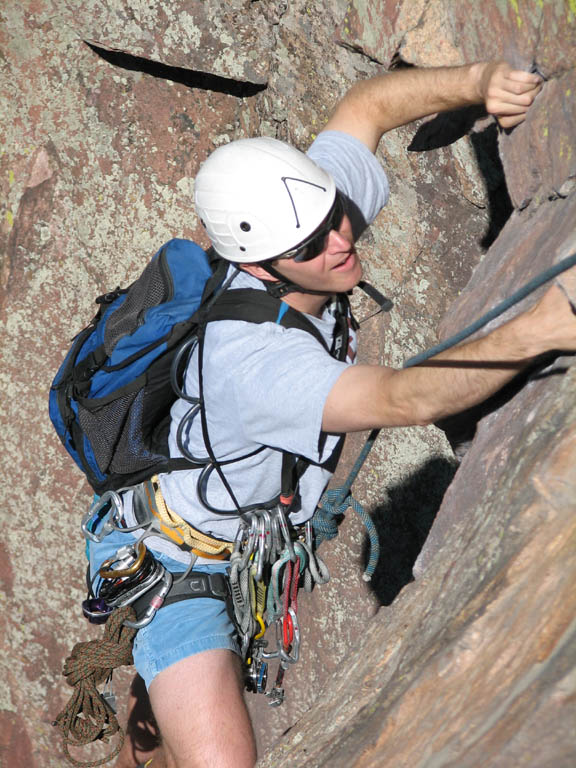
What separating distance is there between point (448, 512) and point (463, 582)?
0.48 meters

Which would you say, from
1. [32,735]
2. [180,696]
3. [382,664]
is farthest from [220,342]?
[32,735]

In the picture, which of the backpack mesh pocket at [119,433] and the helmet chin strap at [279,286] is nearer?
the helmet chin strap at [279,286]

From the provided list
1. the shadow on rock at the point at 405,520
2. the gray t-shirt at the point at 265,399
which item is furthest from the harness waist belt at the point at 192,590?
the shadow on rock at the point at 405,520

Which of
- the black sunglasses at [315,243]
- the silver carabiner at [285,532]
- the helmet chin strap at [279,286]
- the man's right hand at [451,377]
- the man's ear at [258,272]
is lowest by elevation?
the silver carabiner at [285,532]

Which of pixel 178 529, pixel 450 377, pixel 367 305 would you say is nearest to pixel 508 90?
pixel 450 377

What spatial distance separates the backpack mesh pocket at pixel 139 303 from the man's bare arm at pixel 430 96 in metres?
0.92

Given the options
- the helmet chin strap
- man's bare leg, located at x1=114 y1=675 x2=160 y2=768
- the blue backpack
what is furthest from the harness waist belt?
the helmet chin strap

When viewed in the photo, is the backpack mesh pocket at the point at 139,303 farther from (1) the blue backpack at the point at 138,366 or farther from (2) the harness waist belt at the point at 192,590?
(2) the harness waist belt at the point at 192,590

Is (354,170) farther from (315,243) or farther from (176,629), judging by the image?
(176,629)

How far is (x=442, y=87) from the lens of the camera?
2736 millimetres

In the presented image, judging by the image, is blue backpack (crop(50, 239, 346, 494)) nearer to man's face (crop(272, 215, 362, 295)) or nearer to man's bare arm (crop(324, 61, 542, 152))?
man's face (crop(272, 215, 362, 295))

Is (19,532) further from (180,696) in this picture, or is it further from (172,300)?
(172,300)

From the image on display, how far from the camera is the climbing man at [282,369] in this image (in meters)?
2.03

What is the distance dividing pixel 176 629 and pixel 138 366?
108 cm
